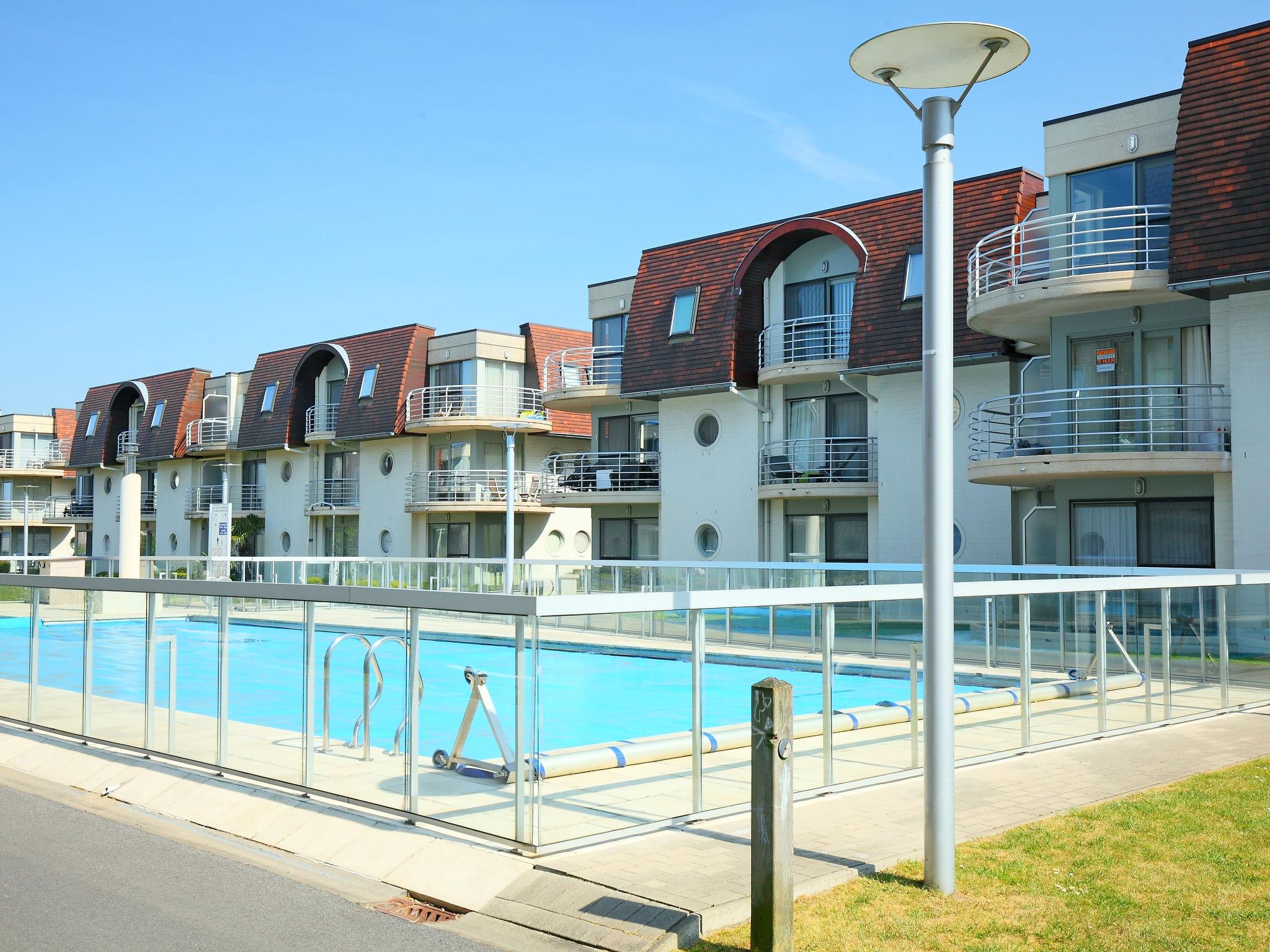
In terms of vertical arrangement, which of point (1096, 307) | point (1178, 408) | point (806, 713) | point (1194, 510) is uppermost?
point (1096, 307)

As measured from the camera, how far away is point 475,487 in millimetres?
41344

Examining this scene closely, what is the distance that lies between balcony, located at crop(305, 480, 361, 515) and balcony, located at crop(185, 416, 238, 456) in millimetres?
5713

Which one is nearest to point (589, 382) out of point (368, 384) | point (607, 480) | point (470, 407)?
point (607, 480)

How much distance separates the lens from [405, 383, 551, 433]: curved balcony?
134 feet

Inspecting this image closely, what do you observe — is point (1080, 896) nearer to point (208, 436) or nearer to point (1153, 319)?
point (1153, 319)

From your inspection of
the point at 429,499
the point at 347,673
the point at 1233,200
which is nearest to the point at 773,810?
the point at 347,673

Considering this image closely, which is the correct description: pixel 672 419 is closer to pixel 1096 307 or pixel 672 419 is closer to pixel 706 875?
pixel 1096 307

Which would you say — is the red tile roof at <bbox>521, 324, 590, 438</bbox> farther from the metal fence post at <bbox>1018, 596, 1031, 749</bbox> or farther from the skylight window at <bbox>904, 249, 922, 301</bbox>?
the metal fence post at <bbox>1018, 596, 1031, 749</bbox>

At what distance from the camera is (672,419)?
110 feet

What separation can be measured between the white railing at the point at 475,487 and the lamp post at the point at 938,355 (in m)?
34.5

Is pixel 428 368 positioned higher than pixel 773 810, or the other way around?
pixel 428 368

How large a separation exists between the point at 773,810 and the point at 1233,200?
17.6 metres

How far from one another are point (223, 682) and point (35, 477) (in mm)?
66978

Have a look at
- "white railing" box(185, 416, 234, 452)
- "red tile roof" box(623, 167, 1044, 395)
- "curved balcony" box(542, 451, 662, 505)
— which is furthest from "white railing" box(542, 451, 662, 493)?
"white railing" box(185, 416, 234, 452)
